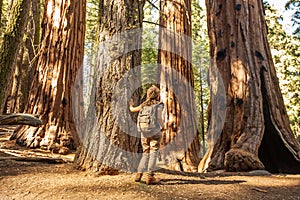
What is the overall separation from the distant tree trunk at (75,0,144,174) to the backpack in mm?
287

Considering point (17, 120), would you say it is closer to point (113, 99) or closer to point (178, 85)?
point (113, 99)

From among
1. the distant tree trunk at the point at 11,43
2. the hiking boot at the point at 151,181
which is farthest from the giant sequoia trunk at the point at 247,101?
the distant tree trunk at the point at 11,43

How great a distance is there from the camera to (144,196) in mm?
2805

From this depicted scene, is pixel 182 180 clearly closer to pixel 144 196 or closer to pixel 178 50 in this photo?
pixel 144 196

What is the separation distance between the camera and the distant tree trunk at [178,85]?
20.5ft

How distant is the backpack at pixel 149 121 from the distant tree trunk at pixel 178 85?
270cm

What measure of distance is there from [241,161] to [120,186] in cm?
264

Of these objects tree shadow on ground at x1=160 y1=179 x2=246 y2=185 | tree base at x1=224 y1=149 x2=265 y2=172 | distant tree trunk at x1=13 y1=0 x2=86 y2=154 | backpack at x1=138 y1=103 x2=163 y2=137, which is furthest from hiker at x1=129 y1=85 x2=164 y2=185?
distant tree trunk at x1=13 y1=0 x2=86 y2=154

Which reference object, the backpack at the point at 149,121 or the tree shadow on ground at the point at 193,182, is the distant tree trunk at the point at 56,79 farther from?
the tree shadow on ground at the point at 193,182

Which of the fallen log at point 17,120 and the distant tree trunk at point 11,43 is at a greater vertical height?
the distant tree trunk at point 11,43

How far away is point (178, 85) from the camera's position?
667 cm

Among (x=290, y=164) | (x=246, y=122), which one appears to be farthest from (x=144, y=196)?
(x=290, y=164)

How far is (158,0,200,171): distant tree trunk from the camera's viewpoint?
624cm

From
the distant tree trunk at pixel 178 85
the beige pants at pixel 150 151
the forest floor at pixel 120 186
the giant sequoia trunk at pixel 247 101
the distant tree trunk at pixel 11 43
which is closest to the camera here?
the forest floor at pixel 120 186
